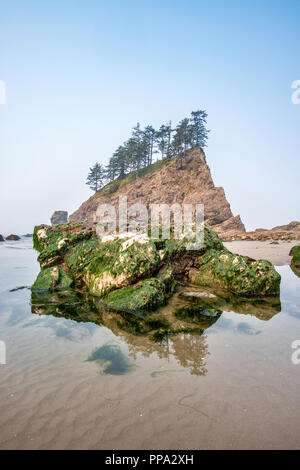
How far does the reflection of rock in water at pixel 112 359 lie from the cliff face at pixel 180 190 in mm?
46441

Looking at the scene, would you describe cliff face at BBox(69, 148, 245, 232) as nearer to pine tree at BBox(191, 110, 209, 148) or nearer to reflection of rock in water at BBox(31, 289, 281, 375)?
pine tree at BBox(191, 110, 209, 148)

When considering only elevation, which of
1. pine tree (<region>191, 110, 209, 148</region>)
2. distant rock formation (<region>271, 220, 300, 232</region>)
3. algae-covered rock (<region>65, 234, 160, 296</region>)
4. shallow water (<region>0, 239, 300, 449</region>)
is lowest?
shallow water (<region>0, 239, 300, 449</region>)

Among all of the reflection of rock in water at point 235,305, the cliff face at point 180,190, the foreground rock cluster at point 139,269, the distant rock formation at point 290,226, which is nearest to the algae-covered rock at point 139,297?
the foreground rock cluster at point 139,269

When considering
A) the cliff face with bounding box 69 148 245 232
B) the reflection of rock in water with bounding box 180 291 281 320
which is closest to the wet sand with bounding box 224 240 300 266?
the reflection of rock in water with bounding box 180 291 281 320

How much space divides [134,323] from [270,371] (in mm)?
2832

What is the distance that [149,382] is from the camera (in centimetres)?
333

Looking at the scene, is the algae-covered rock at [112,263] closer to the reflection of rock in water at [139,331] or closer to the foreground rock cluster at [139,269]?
the foreground rock cluster at [139,269]

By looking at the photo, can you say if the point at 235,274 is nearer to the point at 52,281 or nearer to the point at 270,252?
the point at 52,281

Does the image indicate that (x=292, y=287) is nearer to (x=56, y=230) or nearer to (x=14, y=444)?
(x=14, y=444)

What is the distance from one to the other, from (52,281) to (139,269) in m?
3.50

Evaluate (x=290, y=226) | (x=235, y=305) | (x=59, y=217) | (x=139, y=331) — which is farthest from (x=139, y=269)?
(x=59, y=217)

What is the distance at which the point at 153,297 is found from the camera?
6.48 m

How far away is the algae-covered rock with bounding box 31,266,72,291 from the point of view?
27.5 ft

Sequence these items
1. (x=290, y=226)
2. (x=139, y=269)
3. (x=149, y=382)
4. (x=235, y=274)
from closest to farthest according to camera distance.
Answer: (x=149, y=382), (x=139, y=269), (x=235, y=274), (x=290, y=226)
